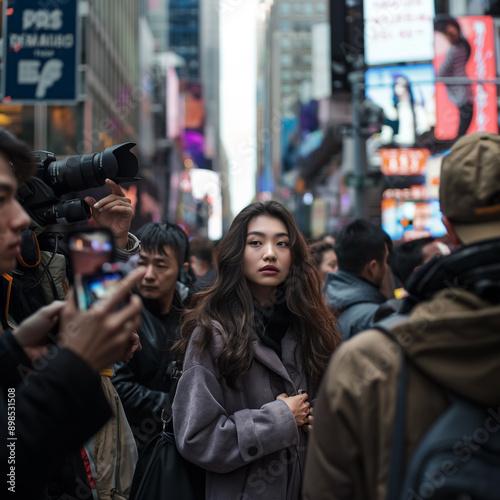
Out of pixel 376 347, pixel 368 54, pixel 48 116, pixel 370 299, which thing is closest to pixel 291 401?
pixel 376 347

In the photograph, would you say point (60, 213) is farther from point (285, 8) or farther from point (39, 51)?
point (285, 8)

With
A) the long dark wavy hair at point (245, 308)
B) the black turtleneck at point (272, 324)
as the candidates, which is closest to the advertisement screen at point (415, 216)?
the long dark wavy hair at point (245, 308)

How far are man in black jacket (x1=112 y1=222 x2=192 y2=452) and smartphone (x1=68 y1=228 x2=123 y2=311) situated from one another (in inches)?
95.4

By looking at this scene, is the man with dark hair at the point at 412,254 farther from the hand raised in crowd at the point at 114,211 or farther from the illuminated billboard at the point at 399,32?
the illuminated billboard at the point at 399,32

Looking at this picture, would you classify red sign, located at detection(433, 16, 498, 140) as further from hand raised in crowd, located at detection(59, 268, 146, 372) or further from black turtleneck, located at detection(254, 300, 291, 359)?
hand raised in crowd, located at detection(59, 268, 146, 372)

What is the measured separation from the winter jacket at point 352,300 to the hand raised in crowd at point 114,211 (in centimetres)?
206

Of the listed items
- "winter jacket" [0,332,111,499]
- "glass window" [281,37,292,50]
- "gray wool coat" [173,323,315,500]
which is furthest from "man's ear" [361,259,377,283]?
"glass window" [281,37,292,50]

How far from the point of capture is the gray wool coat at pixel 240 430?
3.09 meters

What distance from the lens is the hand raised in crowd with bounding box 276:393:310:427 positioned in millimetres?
3197

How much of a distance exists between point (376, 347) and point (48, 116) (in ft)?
86.6

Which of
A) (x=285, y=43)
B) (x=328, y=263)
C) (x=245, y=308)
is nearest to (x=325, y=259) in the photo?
(x=328, y=263)

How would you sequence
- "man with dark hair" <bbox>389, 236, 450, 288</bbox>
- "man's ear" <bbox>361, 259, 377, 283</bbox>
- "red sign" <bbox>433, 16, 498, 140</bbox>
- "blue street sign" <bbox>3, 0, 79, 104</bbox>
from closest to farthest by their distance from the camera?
"man's ear" <bbox>361, 259, 377, 283</bbox>, "man with dark hair" <bbox>389, 236, 450, 288</bbox>, "blue street sign" <bbox>3, 0, 79, 104</bbox>, "red sign" <bbox>433, 16, 498, 140</bbox>

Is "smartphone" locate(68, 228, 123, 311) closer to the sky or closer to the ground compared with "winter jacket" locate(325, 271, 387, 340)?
closer to the sky

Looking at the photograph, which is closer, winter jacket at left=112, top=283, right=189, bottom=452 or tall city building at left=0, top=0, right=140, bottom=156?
winter jacket at left=112, top=283, right=189, bottom=452
